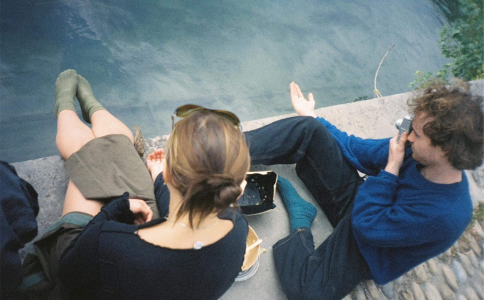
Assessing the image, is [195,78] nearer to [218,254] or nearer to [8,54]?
[8,54]

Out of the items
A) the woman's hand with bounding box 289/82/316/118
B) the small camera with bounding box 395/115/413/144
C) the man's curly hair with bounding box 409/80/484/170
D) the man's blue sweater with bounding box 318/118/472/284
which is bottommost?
the woman's hand with bounding box 289/82/316/118

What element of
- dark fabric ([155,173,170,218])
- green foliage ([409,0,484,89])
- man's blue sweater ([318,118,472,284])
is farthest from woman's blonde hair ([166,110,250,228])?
green foliage ([409,0,484,89])

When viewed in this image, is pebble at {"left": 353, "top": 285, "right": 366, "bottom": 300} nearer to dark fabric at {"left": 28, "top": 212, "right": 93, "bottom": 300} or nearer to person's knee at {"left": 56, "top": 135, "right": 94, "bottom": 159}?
dark fabric at {"left": 28, "top": 212, "right": 93, "bottom": 300}

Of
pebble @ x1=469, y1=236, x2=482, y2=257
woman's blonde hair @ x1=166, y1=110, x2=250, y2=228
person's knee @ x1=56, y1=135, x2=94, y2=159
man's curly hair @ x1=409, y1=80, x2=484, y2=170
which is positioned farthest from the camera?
pebble @ x1=469, y1=236, x2=482, y2=257

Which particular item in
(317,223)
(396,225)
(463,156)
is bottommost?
(317,223)

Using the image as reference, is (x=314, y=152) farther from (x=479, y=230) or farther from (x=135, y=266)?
(x=479, y=230)

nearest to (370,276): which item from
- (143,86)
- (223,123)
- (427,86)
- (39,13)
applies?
(427,86)

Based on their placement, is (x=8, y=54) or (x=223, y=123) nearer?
(x=223, y=123)

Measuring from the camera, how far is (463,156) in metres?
Answer: 1.29

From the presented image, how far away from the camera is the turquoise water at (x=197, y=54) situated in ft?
9.46

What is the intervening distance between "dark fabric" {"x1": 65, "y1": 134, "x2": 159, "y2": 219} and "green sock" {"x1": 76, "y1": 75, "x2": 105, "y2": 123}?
377 mm

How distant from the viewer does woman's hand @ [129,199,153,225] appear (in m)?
1.40

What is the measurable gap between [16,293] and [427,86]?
1910 mm

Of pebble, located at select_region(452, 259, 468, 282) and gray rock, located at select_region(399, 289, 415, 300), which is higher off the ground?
pebble, located at select_region(452, 259, 468, 282)
